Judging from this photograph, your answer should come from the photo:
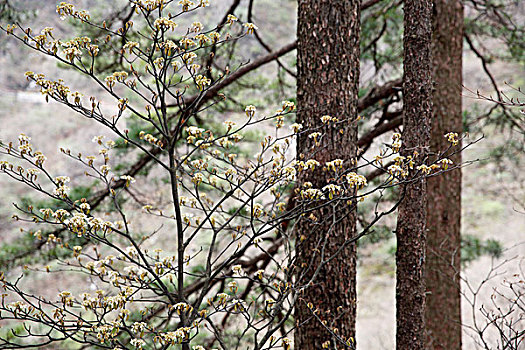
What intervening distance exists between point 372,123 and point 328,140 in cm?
1078

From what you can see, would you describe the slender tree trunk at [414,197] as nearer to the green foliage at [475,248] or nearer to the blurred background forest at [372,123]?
the blurred background forest at [372,123]

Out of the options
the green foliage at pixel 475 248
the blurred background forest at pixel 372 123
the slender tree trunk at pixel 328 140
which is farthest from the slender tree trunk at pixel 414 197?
the green foliage at pixel 475 248

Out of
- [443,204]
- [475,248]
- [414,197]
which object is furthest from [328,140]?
[475,248]

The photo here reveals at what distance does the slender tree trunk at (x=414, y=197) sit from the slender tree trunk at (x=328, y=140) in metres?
0.30

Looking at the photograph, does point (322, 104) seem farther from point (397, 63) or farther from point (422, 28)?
point (397, 63)

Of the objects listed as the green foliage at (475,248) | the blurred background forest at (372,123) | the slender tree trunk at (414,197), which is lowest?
the slender tree trunk at (414,197)

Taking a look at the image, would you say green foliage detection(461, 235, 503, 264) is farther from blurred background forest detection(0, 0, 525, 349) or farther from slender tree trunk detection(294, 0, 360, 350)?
slender tree trunk detection(294, 0, 360, 350)

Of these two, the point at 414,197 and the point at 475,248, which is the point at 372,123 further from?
the point at 414,197

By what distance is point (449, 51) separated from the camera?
3.73m

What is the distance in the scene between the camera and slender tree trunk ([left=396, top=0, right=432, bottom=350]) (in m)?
2.06

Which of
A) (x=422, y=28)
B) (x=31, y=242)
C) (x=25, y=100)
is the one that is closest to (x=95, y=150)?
(x=25, y=100)

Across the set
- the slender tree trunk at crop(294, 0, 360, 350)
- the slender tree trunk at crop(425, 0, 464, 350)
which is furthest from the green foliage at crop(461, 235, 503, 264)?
the slender tree trunk at crop(294, 0, 360, 350)

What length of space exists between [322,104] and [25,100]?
54.3 ft

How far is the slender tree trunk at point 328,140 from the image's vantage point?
7.53 feet
